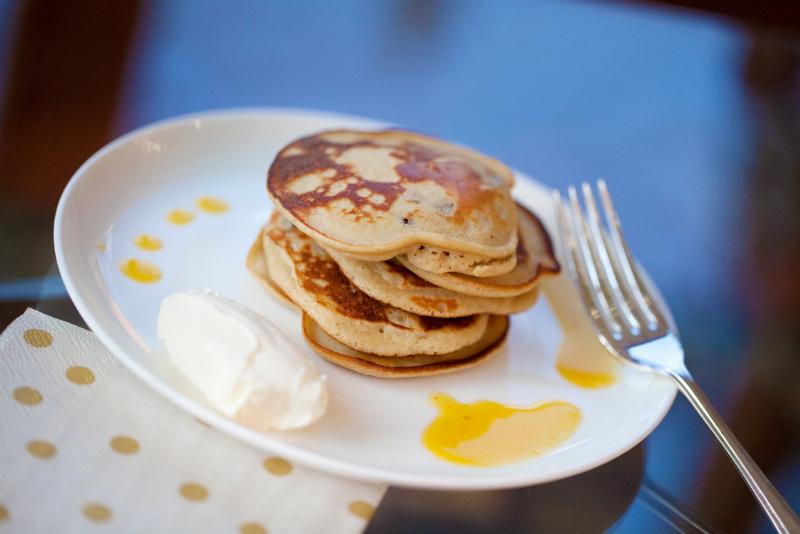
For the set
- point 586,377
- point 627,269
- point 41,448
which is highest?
point 627,269

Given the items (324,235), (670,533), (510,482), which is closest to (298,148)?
(324,235)

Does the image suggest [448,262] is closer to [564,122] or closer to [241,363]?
[241,363]

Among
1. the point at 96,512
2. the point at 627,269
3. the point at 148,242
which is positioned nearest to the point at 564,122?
the point at 627,269

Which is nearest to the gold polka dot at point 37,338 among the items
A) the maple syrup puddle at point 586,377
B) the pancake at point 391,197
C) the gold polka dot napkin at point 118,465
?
the gold polka dot napkin at point 118,465

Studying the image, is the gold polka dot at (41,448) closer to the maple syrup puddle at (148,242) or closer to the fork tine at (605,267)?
the maple syrup puddle at (148,242)

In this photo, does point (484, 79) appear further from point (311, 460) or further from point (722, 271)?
point (311, 460)

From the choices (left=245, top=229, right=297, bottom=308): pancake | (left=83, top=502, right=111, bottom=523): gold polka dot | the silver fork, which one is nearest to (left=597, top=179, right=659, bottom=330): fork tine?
the silver fork

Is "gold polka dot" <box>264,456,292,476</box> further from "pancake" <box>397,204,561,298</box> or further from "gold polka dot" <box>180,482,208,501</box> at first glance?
"pancake" <box>397,204,561,298</box>
